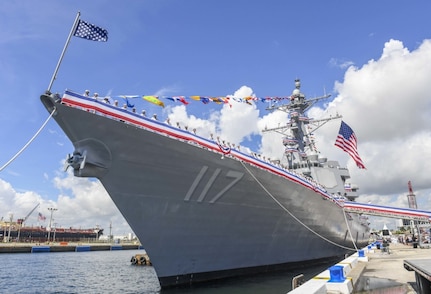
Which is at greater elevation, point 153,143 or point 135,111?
point 135,111

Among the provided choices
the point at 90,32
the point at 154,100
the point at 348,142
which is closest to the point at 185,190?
the point at 154,100

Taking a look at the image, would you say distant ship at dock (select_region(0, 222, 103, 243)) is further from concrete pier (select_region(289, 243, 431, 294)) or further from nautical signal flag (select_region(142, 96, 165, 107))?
concrete pier (select_region(289, 243, 431, 294))

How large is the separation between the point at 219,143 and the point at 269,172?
2.75 m

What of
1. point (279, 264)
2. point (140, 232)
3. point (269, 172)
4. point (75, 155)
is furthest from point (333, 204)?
point (75, 155)

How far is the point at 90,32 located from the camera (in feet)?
27.0

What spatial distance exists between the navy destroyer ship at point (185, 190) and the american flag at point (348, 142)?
13.1ft

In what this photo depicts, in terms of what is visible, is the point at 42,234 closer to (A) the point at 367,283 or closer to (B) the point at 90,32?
(B) the point at 90,32

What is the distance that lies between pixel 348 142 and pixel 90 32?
47.6 feet

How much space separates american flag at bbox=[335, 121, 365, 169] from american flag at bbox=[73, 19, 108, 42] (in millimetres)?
13531

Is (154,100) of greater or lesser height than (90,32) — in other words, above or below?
below

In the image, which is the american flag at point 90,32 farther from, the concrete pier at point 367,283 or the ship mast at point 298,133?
the ship mast at point 298,133

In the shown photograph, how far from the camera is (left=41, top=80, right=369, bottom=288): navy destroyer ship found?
8984 millimetres

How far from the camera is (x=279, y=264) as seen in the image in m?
14.6

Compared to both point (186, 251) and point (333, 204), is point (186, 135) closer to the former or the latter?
point (186, 251)
